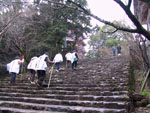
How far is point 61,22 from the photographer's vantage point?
16766mm

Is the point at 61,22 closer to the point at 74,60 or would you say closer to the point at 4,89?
the point at 74,60

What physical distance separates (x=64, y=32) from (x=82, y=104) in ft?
38.3

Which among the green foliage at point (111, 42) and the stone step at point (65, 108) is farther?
the green foliage at point (111, 42)

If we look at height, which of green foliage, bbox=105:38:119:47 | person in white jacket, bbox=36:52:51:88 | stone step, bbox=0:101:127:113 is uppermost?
green foliage, bbox=105:38:119:47

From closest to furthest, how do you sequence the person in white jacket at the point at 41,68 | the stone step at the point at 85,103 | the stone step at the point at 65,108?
1. the stone step at the point at 65,108
2. the stone step at the point at 85,103
3. the person in white jacket at the point at 41,68

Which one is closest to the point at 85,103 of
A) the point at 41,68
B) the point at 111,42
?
the point at 41,68

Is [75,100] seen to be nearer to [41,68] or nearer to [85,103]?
[85,103]

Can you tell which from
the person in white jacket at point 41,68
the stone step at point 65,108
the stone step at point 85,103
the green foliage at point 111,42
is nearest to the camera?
the stone step at point 65,108

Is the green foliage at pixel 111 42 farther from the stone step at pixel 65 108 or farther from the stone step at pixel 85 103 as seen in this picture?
the stone step at pixel 65 108

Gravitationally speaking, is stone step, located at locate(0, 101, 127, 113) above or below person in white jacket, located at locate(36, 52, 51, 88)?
below

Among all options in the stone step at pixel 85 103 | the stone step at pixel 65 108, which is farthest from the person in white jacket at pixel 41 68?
the stone step at pixel 65 108

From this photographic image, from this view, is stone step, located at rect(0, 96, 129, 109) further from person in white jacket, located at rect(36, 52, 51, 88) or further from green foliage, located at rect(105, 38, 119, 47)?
green foliage, located at rect(105, 38, 119, 47)

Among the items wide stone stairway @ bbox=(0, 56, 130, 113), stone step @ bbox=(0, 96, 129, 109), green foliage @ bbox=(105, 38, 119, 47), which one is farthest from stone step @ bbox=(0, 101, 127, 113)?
green foliage @ bbox=(105, 38, 119, 47)

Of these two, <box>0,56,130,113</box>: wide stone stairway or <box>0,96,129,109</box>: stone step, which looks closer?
<box>0,96,129,109</box>: stone step
